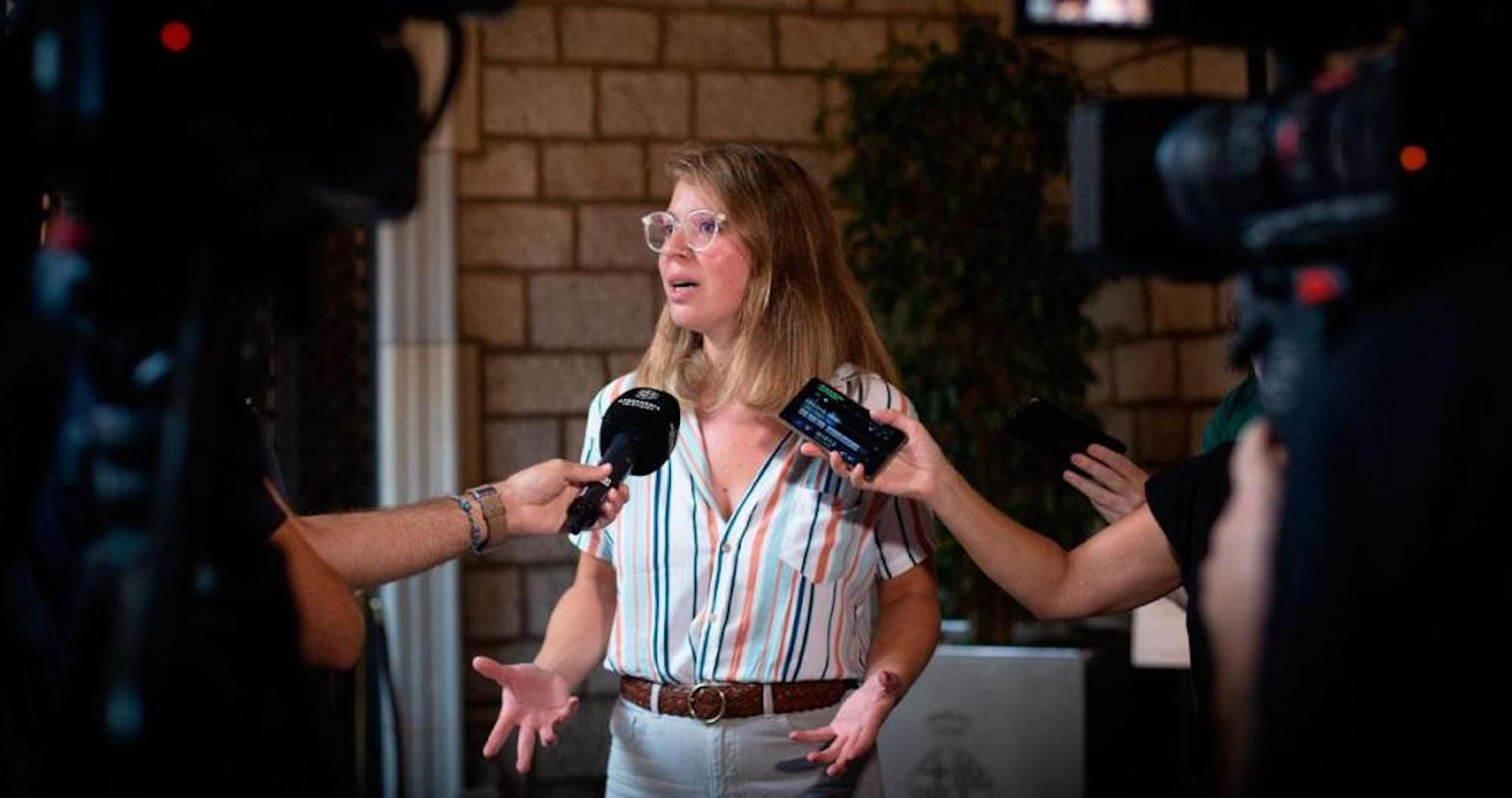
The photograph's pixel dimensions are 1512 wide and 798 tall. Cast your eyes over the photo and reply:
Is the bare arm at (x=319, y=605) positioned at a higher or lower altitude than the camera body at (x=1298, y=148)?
lower

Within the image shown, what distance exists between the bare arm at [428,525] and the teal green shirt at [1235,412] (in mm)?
1032

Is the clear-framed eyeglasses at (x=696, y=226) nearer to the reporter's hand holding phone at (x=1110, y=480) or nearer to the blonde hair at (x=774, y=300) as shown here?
the blonde hair at (x=774, y=300)

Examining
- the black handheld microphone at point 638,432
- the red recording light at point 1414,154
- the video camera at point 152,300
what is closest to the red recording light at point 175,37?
the video camera at point 152,300

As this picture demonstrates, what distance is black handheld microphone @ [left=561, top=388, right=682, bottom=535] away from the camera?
2252 millimetres

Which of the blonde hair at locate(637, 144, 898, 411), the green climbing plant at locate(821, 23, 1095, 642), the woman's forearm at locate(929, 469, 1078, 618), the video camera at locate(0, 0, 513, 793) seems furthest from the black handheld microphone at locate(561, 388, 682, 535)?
the green climbing plant at locate(821, 23, 1095, 642)

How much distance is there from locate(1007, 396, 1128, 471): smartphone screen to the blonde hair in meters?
0.22

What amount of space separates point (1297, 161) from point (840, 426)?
117 cm

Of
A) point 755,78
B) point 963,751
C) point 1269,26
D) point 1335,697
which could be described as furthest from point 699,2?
point 1335,697

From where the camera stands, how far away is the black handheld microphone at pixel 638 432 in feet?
7.39

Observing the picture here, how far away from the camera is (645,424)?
2297mm

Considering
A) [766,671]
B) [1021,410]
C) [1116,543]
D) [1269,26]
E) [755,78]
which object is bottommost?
[766,671]

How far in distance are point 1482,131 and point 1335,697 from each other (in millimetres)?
365

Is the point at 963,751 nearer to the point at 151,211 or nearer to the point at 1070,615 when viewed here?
the point at 1070,615

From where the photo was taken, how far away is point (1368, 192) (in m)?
1.05
